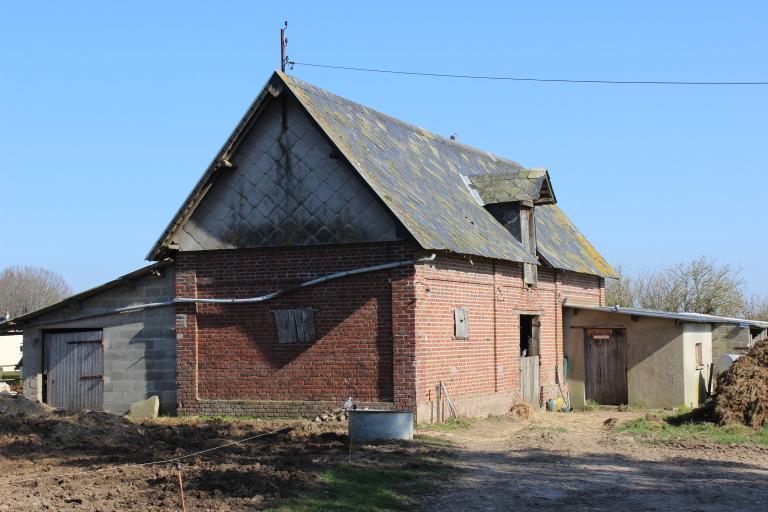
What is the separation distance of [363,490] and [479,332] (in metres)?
10.7

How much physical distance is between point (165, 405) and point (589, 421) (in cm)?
1036

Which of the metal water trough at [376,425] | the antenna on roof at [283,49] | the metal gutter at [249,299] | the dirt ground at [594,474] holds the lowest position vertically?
the dirt ground at [594,474]

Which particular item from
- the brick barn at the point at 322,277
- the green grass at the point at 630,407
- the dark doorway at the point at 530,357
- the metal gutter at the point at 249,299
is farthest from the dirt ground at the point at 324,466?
the green grass at the point at 630,407

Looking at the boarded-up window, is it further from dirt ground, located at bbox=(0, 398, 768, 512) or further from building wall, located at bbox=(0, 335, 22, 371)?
building wall, located at bbox=(0, 335, 22, 371)

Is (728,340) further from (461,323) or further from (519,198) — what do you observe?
(461,323)

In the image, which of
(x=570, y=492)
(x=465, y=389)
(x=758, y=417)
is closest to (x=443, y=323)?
(x=465, y=389)

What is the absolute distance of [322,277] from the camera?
21.0 m

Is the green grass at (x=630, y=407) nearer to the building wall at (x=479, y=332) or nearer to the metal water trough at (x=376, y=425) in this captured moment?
the building wall at (x=479, y=332)

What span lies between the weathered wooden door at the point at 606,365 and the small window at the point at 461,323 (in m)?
7.73

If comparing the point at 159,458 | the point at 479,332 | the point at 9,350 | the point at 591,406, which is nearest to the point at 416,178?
the point at 479,332

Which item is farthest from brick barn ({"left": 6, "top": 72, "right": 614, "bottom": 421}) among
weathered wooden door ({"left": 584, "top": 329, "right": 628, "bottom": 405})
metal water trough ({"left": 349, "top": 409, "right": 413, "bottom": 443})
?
weathered wooden door ({"left": 584, "top": 329, "right": 628, "bottom": 405})

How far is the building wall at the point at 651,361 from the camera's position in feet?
89.6

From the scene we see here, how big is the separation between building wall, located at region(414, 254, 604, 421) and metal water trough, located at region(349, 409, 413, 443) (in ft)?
9.80

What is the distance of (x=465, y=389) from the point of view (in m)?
22.2
